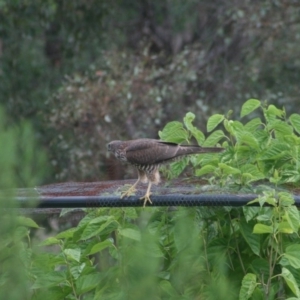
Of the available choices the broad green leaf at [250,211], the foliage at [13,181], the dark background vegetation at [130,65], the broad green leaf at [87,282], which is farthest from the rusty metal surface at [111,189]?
the dark background vegetation at [130,65]

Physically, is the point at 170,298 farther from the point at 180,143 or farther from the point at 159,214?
the point at 180,143

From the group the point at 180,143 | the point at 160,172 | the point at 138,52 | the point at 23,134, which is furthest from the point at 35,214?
the point at 138,52

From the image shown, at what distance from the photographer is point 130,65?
35.1 ft

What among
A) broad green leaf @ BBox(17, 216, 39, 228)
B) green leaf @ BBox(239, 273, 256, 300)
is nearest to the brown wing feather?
green leaf @ BBox(239, 273, 256, 300)

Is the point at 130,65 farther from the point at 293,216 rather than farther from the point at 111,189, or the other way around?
the point at 293,216

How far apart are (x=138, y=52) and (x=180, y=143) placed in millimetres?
7772

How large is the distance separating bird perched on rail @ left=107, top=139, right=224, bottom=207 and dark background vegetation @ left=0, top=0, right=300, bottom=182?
16.4 feet

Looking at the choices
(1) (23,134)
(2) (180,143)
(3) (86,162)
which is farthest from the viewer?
(3) (86,162)

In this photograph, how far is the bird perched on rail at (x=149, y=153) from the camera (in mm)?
3599

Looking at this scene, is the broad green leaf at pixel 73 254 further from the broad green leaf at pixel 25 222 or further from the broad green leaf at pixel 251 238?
the broad green leaf at pixel 25 222

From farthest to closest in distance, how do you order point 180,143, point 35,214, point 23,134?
point 180,143, point 35,214, point 23,134

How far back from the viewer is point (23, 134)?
1.90 meters

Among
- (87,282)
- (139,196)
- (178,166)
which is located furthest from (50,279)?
(178,166)

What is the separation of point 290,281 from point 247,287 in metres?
0.13
